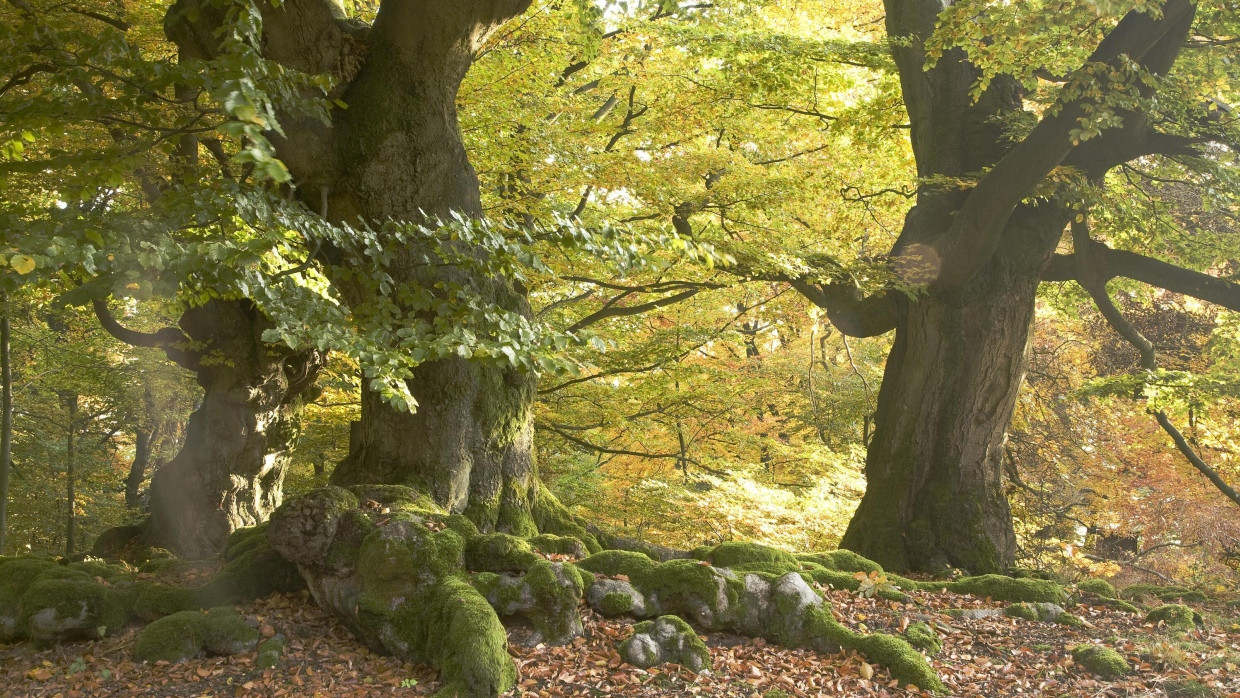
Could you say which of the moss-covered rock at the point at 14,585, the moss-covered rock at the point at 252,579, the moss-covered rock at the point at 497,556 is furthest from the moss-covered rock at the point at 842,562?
the moss-covered rock at the point at 14,585

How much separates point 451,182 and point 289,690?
3.54m

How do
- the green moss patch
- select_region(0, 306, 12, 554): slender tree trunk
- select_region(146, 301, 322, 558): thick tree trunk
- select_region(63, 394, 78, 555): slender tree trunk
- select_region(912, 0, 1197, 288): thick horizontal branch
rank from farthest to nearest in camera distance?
select_region(63, 394, 78, 555): slender tree trunk, select_region(0, 306, 12, 554): slender tree trunk, select_region(146, 301, 322, 558): thick tree trunk, select_region(912, 0, 1197, 288): thick horizontal branch, the green moss patch

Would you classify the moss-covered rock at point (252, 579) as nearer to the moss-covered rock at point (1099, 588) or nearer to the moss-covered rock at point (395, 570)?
the moss-covered rock at point (395, 570)

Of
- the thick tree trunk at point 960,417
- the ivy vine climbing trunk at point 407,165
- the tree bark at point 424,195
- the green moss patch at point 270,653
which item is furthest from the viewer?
the thick tree trunk at point 960,417

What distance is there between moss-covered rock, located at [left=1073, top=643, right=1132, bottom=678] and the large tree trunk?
3.96 metres

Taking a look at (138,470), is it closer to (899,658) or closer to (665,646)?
(665,646)

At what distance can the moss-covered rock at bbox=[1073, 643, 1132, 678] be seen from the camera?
198 inches

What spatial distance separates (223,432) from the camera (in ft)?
28.9

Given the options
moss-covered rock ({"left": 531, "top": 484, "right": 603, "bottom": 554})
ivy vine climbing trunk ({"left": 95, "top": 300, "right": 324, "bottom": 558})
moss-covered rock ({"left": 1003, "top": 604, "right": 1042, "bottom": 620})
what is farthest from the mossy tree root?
ivy vine climbing trunk ({"left": 95, "top": 300, "right": 324, "bottom": 558})

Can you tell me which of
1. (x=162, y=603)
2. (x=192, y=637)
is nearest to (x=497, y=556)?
(x=192, y=637)

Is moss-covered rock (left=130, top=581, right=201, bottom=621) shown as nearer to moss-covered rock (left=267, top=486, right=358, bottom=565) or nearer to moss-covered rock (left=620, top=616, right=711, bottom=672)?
moss-covered rock (left=267, top=486, right=358, bottom=565)

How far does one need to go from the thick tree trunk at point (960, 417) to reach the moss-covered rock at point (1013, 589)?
2.98 feet

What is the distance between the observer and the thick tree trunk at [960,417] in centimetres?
771

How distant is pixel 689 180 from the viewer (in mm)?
9391
